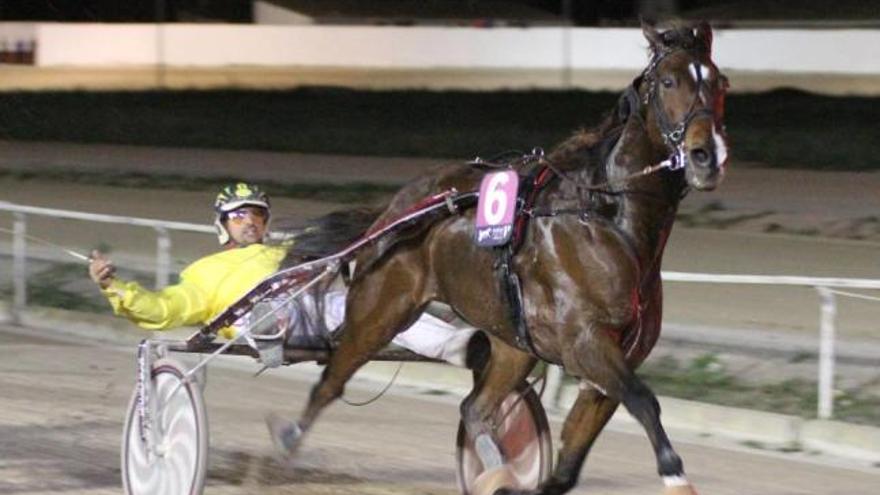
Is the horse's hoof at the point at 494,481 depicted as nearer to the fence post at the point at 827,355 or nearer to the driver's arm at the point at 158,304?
the driver's arm at the point at 158,304

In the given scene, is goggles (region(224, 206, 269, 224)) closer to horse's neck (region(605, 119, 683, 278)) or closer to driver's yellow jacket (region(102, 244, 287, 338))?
driver's yellow jacket (region(102, 244, 287, 338))

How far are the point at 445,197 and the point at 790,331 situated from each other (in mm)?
3910

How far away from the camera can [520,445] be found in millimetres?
5863

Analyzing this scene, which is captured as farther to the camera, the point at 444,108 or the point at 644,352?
the point at 444,108

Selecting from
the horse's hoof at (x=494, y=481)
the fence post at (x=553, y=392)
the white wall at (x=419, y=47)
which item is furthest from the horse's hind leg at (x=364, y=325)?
the white wall at (x=419, y=47)

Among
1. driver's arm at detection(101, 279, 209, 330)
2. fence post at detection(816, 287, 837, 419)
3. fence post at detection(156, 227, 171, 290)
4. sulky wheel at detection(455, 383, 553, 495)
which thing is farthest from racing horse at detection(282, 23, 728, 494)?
fence post at detection(156, 227, 171, 290)

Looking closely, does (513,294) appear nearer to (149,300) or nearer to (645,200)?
(645,200)

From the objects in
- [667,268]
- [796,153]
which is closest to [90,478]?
[667,268]

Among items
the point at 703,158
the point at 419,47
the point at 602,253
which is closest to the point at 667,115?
the point at 703,158

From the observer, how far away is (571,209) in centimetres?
509

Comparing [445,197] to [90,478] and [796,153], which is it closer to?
[90,478]

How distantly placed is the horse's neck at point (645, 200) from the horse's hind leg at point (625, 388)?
0.98 ft

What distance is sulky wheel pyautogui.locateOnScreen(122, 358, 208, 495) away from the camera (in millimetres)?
5391

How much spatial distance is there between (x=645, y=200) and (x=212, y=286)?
1.70 m
